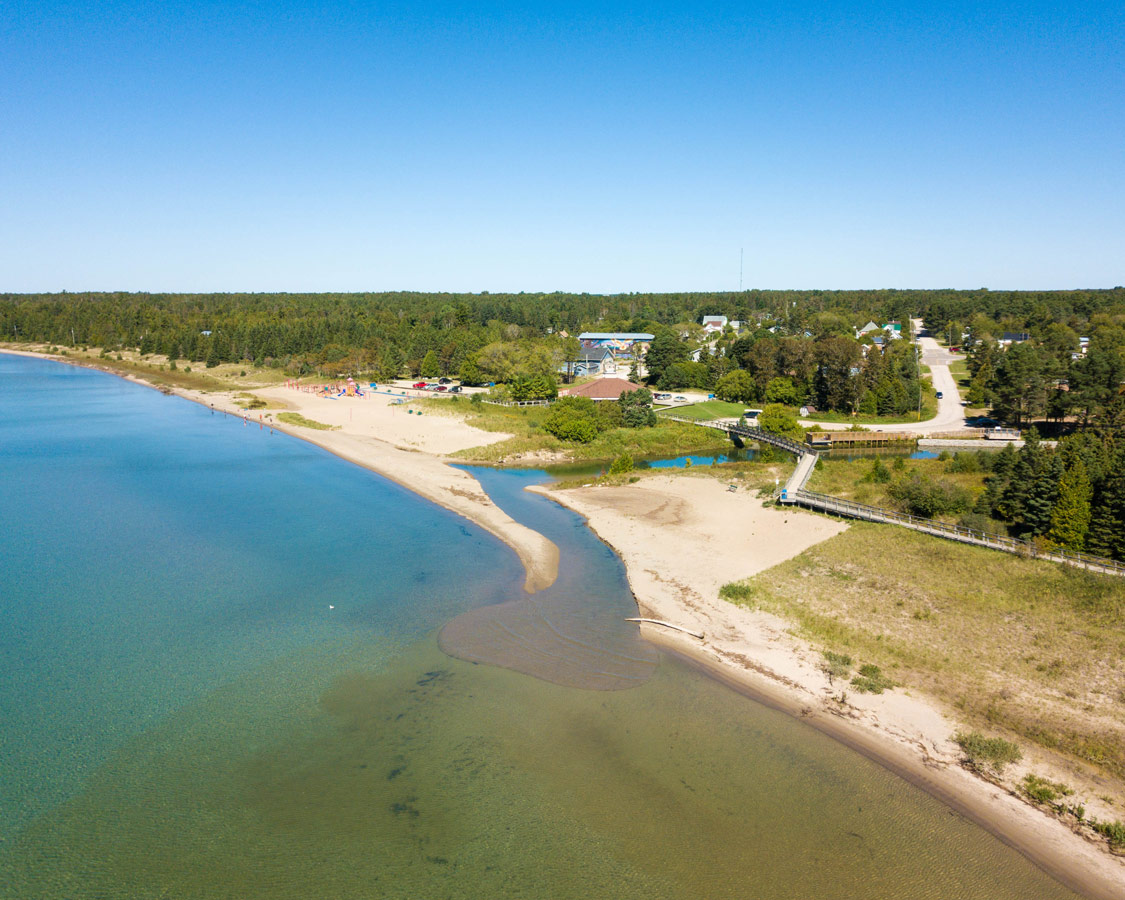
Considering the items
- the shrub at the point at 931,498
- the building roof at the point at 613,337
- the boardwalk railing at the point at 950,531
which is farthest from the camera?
the building roof at the point at 613,337

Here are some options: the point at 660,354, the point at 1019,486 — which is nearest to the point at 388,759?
the point at 1019,486

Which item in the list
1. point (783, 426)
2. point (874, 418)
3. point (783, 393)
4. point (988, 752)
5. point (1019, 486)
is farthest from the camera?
point (783, 393)

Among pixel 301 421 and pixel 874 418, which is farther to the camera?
pixel 301 421

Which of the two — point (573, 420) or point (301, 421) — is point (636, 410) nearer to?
point (573, 420)

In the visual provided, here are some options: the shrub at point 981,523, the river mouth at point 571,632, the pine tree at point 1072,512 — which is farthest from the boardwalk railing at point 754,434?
the river mouth at point 571,632

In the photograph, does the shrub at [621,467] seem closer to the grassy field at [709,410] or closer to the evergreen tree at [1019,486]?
the grassy field at [709,410]

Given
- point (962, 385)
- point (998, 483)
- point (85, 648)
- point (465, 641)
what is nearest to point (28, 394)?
point (85, 648)
